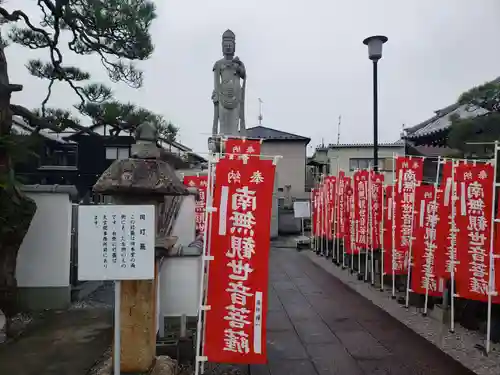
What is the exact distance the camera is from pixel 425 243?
810cm

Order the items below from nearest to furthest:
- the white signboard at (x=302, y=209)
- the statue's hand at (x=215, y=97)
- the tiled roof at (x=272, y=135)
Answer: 1. the statue's hand at (x=215, y=97)
2. the white signboard at (x=302, y=209)
3. the tiled roof at (x=272, y=135)

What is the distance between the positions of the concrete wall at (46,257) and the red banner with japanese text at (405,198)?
6.53 metres

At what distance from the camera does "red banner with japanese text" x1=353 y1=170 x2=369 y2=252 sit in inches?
A: 438

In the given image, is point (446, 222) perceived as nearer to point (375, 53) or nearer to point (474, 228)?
point (474, 228)

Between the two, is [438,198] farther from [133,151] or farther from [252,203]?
[133,151]

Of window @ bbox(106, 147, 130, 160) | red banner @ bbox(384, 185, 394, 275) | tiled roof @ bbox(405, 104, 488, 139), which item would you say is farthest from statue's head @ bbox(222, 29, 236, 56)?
red banner @ bbox(384, 185, 394, 275)

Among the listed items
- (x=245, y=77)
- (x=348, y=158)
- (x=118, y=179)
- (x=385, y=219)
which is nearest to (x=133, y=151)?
(x=118, y=179)

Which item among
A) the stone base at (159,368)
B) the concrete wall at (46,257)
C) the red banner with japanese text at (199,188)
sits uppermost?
the red banner with japanese text at (199,188)

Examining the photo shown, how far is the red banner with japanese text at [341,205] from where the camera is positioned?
521 inches

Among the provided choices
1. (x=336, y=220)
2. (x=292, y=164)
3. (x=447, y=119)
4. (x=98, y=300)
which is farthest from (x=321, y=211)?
(x=292, y=164)

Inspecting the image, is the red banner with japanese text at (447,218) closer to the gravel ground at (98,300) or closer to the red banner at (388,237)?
the red banner at (388,237)

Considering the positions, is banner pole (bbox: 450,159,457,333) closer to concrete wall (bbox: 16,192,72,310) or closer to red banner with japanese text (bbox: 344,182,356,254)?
red banner with japanese text (bbox: 344,182,356,254)

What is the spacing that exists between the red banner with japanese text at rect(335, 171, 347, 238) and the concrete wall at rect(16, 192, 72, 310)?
310 inches

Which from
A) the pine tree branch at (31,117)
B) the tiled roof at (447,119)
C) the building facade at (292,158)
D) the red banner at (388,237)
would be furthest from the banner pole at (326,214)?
the building facade at (292,158)
